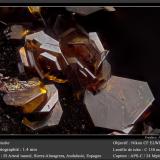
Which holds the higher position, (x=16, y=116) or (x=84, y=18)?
(x=84, y=18)

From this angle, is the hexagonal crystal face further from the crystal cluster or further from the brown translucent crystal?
the brown translucent crystal

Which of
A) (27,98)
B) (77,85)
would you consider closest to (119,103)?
(77,85)

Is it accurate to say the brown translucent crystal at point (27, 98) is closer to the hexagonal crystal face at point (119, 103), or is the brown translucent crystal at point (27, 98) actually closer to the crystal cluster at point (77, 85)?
the crystal cluster at point (77, 85)

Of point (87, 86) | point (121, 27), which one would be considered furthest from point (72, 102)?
point (121, 27)

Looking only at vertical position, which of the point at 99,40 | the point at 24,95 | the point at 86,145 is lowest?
the point at 86,145

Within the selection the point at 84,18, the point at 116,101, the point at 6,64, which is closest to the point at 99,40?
the point at 84,18

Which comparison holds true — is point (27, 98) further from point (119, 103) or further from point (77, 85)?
point (119, 103)

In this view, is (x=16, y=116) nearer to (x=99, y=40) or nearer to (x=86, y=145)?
(x=86, y=145)

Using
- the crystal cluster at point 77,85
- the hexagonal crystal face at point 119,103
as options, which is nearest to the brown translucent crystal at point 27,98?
the crystal cluster at point 77,85

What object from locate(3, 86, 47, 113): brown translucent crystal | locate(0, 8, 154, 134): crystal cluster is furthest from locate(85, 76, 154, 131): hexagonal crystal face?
locate(3, 86, 47, 113): brown translucent crystal
